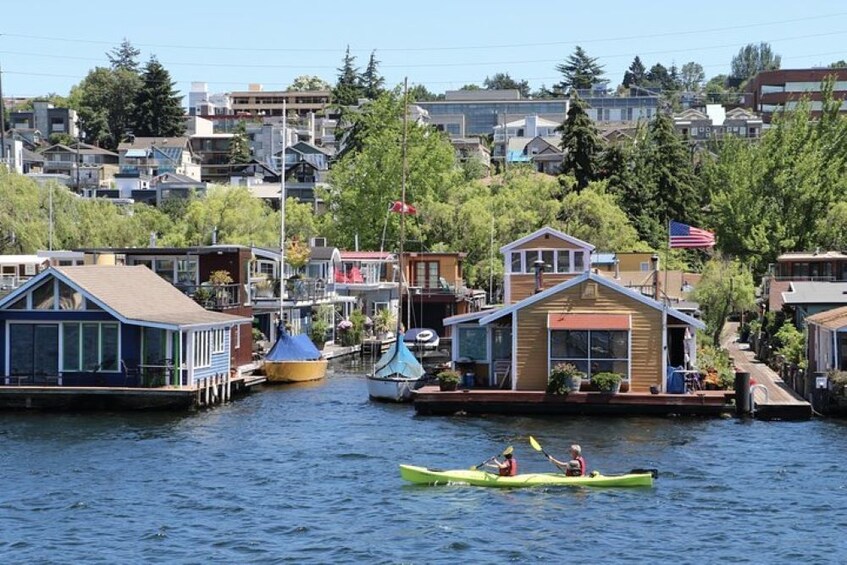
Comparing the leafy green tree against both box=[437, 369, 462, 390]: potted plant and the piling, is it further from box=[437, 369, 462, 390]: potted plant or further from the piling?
the piling

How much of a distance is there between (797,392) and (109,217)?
6864 cm

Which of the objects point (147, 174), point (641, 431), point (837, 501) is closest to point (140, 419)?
point (641, 431)

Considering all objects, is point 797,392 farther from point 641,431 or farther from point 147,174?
point 147,174

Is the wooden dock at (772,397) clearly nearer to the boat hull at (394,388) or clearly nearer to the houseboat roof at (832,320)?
the houseboat roof at (832,320)

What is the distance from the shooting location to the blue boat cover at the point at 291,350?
71.2m

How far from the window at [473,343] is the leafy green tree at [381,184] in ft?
180

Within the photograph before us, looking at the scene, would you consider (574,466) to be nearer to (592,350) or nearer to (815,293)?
(592,350)

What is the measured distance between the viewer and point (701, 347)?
6744cm

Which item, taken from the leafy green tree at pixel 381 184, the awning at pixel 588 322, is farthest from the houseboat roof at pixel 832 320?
→ the leafy green tree at pixel 381 184

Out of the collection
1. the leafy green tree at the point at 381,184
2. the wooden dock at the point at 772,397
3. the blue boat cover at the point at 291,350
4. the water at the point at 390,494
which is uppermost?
the leafy green tree at the point at 381,184

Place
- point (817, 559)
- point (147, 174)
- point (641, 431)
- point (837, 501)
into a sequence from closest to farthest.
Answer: point (817, 559) < point (837, 501) < point (641, 431) < point (147, 174)

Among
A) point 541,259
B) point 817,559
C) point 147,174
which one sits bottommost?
point 817,559

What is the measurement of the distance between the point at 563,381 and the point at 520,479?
13.1 meters

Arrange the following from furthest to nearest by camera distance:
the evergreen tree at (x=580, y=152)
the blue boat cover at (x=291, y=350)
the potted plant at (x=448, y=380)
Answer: the evergreen tree at (x=580, y=152), the blue boat cover at (x=291, y=350), the potted plant at (x=448, y=380)
